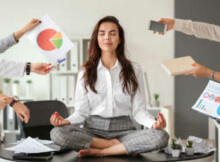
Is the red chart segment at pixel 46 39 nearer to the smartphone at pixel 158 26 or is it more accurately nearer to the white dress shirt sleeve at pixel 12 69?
the white dress shirt sleeve at pixel 12 69

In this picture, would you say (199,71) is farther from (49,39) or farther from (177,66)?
(49,39)

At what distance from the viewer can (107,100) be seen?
2637mm

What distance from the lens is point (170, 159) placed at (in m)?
2.19

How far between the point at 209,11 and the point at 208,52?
51cm

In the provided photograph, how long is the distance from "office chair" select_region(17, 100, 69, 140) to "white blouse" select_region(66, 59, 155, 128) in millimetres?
431

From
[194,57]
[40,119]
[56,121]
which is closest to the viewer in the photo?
[56,121]

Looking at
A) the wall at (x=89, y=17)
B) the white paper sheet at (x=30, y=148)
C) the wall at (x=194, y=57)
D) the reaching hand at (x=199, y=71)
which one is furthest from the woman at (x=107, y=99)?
the wall at (x=194, y=57)

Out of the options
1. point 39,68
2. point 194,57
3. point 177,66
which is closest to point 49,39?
point 39,68

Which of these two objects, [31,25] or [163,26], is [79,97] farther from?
[163,26]

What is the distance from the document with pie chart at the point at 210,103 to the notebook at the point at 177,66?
190 mm

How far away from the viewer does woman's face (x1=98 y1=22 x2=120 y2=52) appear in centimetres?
269

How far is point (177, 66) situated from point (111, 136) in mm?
634

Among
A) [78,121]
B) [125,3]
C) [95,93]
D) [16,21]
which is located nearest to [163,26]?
[95,93]

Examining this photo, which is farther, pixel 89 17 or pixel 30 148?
pixel 89 17
